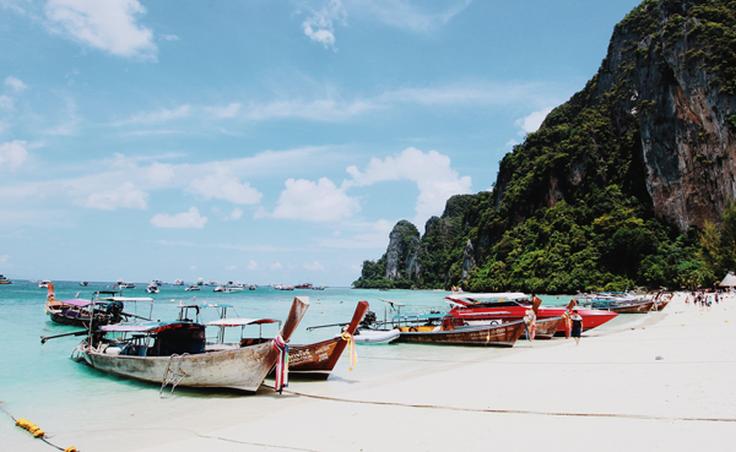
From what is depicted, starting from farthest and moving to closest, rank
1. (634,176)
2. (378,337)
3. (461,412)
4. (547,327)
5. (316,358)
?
(634,176) < (547,327) < (378,337) < (316,358) < (461,412)

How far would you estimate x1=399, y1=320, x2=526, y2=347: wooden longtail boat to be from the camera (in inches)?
787

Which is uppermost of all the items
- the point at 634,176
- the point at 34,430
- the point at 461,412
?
the point at 634,176

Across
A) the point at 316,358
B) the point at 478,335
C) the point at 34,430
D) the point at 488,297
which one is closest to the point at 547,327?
the point at 488,297

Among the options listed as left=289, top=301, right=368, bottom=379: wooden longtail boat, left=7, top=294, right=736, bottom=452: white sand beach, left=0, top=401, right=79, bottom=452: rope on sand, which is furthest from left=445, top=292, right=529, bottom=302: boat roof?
left=0, top=401, right=79, bottom=452: rope on sand

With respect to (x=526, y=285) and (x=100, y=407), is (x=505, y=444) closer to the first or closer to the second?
(x=100, y=407)

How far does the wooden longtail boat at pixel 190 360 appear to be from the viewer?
11133mm

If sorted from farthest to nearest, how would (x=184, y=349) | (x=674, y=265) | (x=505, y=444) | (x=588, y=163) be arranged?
(x=588, y=163), (x=674, y=265), (x=184, y=349), (x=505, y=444)

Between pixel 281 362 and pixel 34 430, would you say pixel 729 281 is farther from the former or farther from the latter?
pixel 34 430

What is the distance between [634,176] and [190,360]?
294 ft

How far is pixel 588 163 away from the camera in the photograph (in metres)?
89.6

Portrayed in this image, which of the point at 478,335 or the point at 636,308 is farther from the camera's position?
the point at 636,308

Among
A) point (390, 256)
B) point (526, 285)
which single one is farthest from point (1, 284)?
point (526, 285)

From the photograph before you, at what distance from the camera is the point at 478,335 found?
20.7 m

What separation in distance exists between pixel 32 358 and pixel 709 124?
77214 mm
